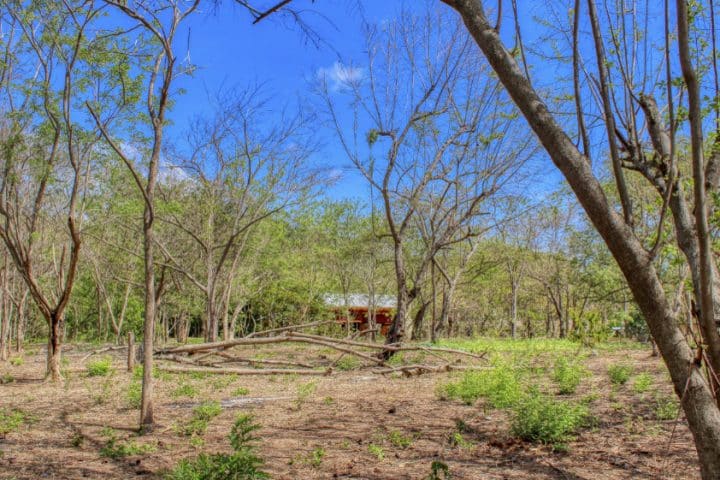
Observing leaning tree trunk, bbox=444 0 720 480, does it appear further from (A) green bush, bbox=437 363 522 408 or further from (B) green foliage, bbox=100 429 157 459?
(B) green foliage, bbox=100 429 157 459

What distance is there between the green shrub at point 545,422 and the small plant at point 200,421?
2.85 m

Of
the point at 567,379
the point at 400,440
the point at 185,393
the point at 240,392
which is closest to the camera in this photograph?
the point at 400,440

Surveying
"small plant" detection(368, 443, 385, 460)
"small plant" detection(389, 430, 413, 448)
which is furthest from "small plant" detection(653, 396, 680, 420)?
"small plant" detection(368, 443, 385, 460)

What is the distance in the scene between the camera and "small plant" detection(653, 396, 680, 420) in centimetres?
498

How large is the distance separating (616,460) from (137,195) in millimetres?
12968

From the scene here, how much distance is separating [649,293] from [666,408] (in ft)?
11.8

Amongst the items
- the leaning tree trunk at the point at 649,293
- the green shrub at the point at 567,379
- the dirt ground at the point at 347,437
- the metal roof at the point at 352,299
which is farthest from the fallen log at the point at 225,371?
the metal roof at the point at 352,299

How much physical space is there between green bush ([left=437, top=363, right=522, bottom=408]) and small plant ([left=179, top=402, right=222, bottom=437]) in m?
2.81

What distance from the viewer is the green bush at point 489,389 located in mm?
5473

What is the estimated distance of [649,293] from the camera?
2.29 m

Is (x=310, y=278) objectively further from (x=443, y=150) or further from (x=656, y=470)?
(x=656, y=470)

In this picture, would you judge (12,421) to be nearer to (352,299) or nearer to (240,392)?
(240,392)

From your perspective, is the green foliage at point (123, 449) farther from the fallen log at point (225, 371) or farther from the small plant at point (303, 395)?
the fallen log at point (225, 371)

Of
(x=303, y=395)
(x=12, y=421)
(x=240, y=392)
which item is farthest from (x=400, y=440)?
(x=12, y=421)
